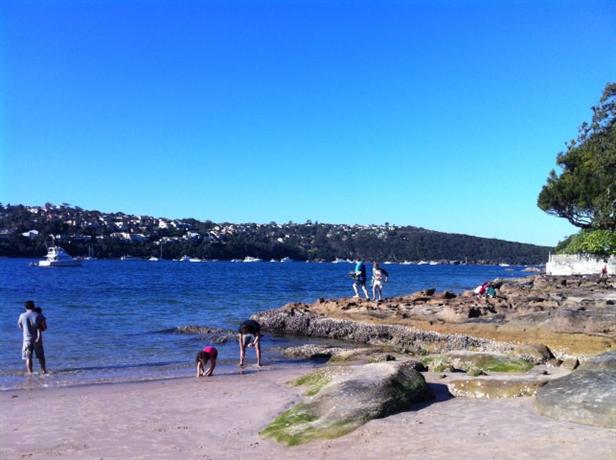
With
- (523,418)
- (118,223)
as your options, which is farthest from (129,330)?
(118,223)

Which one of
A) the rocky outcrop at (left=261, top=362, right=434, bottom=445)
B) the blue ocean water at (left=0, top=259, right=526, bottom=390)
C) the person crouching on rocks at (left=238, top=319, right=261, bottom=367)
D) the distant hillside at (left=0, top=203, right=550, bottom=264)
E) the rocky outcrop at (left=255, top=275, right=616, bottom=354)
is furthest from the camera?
the distant hillside at (left=0, top=203, right=550, bottom=264)

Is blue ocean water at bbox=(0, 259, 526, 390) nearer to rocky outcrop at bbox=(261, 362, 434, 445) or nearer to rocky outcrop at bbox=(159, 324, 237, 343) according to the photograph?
rocky outcrop at bbox=(159, 324, 237, 343)

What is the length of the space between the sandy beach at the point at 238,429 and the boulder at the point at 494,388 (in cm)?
28

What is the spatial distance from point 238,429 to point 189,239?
147m

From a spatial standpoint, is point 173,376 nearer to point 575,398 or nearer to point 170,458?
point 170,458

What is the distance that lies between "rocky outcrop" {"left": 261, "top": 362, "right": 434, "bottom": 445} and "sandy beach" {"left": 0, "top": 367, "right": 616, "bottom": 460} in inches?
6.5

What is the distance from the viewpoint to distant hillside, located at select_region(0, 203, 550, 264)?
12288 centimetres

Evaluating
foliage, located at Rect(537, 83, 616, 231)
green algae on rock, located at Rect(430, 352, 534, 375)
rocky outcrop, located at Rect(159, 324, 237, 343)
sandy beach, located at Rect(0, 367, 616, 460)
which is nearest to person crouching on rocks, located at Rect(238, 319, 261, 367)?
sandy beach, located at Rect(0, 367, 616, 460)

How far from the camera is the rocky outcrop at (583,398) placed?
280 inches

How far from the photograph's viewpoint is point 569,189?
49812mm

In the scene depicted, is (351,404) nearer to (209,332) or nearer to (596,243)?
(209,332)

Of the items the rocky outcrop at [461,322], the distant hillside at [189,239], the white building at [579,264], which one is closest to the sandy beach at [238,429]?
the rocky outcrop at [461,322]

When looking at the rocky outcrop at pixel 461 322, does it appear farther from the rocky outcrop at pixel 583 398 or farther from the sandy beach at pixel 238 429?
the sandy beach at pixel 238 429

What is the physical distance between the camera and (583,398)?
740cm
